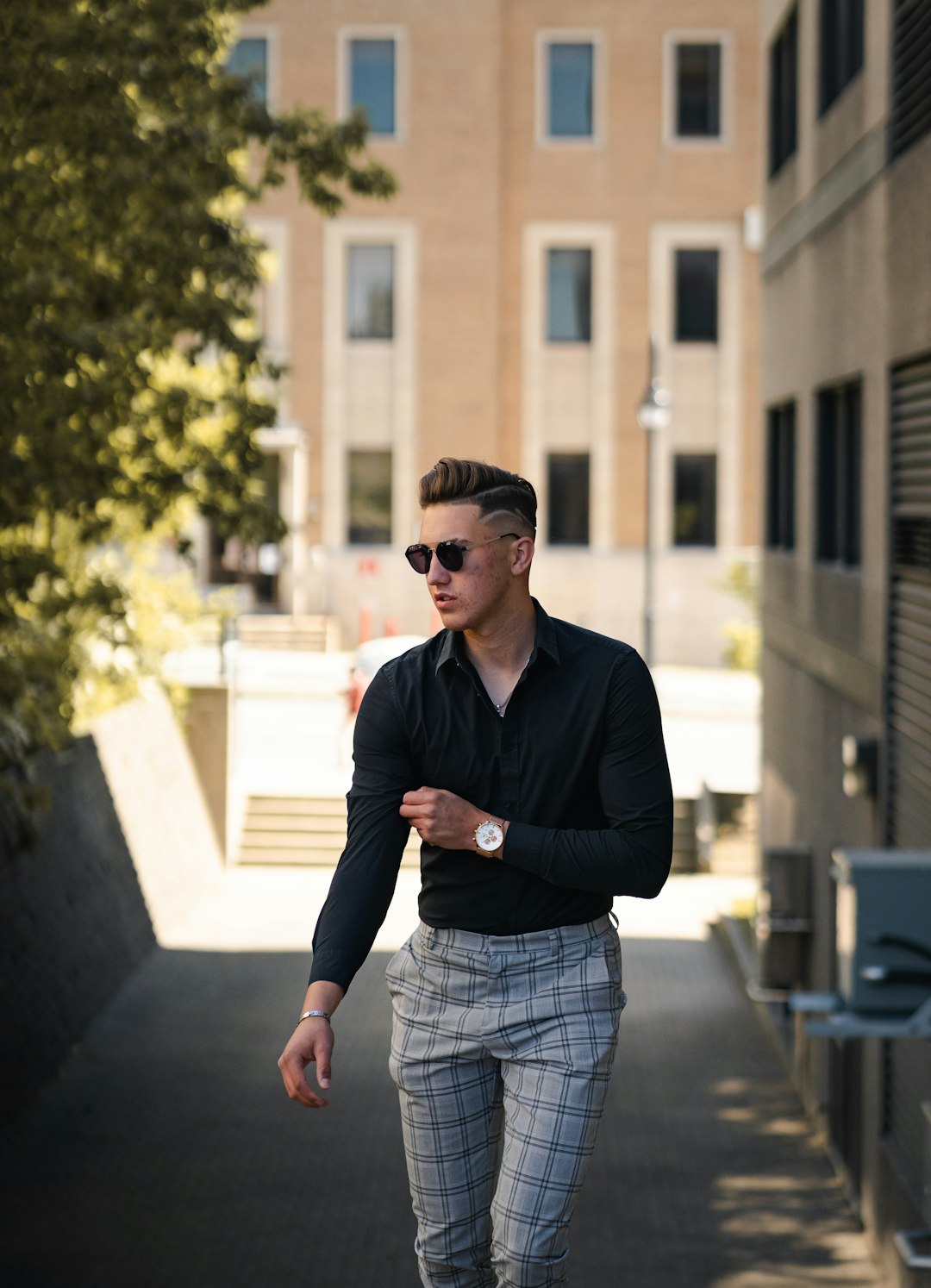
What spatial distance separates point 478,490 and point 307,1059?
1.10 metres

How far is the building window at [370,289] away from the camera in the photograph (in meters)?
40.8

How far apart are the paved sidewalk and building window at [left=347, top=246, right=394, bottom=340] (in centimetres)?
2297

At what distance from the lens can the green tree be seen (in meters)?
11.9

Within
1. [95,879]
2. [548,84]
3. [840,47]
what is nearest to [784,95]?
[840,47]

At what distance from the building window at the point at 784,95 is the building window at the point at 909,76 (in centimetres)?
511

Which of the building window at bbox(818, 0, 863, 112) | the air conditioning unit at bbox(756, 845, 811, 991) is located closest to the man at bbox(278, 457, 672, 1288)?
the building window at bbox(818, 0, 863, 112)

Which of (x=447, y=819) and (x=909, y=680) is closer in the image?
(x=447, y=819)

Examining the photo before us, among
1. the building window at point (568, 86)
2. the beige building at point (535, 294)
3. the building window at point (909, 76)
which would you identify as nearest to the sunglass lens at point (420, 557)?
the building window at point (909, 76)

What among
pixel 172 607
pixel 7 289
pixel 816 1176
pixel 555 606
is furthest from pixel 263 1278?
pixel 555 606

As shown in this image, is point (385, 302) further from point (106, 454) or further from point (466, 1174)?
point (466, 1174)

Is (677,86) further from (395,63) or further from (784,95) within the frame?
(784,95)

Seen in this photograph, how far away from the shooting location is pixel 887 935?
5961 millimetres

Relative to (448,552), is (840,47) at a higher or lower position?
higher

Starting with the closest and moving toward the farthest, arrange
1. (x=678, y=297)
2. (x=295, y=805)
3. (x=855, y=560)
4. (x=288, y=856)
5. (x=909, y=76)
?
(x=909, y=76) → (x=855, y=560) → (x=288, y=856) → (x=295, y=805) → (x=678, y=297)
